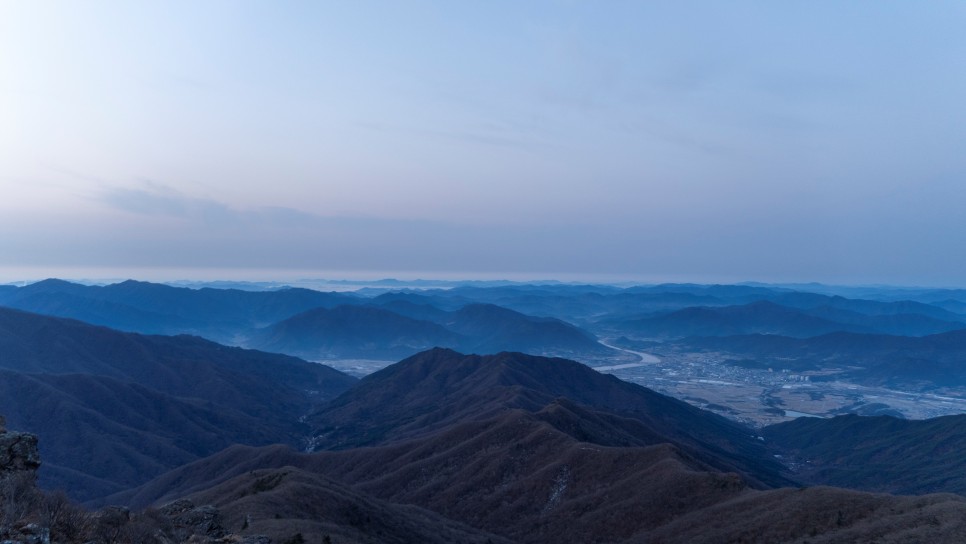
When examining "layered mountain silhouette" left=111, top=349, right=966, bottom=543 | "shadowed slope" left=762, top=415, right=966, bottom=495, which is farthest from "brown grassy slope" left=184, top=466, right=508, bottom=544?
"shadowed slope" left=762, top=415, right=966, bottom=495

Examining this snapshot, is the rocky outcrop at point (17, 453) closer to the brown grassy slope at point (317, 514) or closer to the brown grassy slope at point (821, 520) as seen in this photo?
the brown grassy slope at point (317, 514)

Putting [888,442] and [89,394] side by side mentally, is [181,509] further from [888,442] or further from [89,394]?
[888,442]

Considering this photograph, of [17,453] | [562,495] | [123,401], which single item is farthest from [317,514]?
[123,401]

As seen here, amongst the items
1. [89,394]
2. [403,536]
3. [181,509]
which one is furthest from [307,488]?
[89,394]

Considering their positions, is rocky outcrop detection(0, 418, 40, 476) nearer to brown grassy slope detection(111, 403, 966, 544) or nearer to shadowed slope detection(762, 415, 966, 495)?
brown grassy slope detection(111, 403, 966, 544)

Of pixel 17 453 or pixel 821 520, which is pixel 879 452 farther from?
pixel 17 453

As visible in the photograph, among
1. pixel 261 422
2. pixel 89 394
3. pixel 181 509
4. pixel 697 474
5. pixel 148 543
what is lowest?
pixel 261 422

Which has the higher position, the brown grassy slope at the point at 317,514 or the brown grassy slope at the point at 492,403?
the brown grassy slope at the point at 317,514

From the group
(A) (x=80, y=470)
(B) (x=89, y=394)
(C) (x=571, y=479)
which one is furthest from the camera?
(B) (x=89, y=394)

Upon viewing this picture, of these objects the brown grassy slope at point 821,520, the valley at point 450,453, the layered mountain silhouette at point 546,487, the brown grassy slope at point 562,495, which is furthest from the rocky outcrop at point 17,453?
the brown grassy slope at point 821,520
